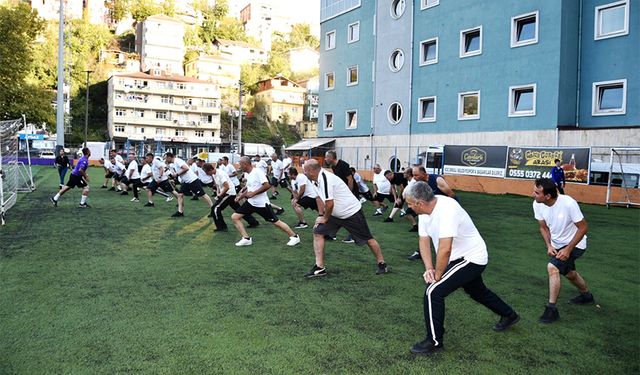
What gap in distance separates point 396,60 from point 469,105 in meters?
7.33

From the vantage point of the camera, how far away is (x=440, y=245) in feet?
13.8

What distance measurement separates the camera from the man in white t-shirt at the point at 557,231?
538 centimetres

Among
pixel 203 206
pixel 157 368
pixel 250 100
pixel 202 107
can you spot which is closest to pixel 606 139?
pixel 203 206

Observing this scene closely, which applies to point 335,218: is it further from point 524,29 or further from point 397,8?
point 397,8

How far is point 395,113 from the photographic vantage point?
112 feet

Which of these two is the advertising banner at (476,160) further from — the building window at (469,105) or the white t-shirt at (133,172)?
the white t-shirt at (133,172)

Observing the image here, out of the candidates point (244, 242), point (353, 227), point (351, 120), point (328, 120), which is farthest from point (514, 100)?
point (353, 227)

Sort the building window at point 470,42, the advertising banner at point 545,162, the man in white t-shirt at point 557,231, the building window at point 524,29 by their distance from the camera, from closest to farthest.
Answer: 1. the man in white t-shirt at point 557,231
2. the advertising banner at point 545,162
3. the building window at point 524,29
4. the building window at point 470,42

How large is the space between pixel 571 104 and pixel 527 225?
14115 millimetres

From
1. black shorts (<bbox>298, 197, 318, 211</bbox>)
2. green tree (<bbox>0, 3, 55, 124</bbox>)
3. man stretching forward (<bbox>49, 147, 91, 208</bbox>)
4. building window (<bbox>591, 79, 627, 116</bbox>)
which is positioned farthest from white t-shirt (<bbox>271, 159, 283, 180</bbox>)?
green tree (<bbox>0, 3, 55, 124</bbox>)

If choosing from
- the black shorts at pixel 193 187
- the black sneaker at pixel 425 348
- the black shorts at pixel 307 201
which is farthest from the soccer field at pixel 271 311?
the black shorts at pixel 193 187

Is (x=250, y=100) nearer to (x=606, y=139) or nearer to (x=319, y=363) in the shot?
(x=606, y=139)

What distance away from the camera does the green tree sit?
30.6 meters

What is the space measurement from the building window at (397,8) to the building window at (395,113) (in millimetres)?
5883
